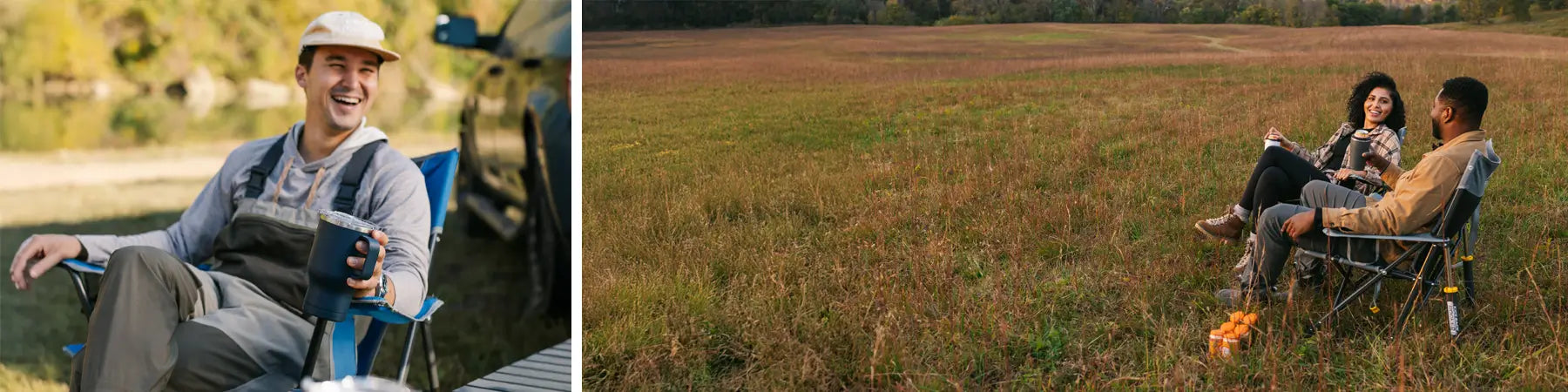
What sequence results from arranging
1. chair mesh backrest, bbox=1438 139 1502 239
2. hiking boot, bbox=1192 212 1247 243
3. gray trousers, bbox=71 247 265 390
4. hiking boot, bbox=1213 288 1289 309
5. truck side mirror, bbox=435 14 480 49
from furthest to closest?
truck side mirror, bbox=435 14 480 49
hiking boot, bbox=1192 212 1247 243
hiking boot, bbox=1213 288 1289 309
chair mesh backrest, bbox=1438 139 1502 239
gray trousers, bbox=71 247 265 390

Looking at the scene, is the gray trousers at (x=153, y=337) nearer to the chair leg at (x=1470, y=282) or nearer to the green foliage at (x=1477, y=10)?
the chair leg at (x=1470, y=282)

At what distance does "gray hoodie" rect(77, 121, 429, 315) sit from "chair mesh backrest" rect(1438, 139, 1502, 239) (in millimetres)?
1998

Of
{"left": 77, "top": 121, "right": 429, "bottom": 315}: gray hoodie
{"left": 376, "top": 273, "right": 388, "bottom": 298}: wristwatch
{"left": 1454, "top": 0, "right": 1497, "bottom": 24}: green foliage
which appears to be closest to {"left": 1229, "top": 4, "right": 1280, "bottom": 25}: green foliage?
{"left": 1454, "top": 0, "right": 1497, "bottom": 24}: green foliage

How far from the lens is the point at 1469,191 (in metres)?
2.07

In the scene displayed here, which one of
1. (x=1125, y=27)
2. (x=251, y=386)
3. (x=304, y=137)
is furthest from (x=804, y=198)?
(x=251, y=386)

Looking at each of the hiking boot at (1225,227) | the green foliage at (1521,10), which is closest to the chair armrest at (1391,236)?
the hiking boot at (1225,227)

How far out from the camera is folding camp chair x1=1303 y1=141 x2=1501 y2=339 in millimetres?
2084

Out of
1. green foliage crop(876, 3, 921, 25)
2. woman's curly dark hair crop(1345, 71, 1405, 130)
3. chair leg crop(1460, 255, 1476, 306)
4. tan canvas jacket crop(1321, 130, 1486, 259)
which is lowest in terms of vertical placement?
chair leg crop(1460, 255, 1476, 306)

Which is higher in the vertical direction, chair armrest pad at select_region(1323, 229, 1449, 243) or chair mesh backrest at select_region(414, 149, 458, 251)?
chair mesh backrest at select_region(414, 149, 458, 251)

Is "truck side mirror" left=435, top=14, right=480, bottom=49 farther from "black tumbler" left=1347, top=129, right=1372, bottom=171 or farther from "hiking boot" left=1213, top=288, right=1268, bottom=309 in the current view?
"black tumbler" left=1347, top=129, right=1372, bottom=171

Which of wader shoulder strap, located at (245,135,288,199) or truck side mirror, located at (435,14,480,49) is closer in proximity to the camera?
wader shoulder strap, located at (245,135,288,199)

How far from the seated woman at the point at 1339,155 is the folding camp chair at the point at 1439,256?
251 mm

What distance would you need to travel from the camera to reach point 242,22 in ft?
11.7

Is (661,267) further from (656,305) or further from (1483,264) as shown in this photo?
(1483,264)
